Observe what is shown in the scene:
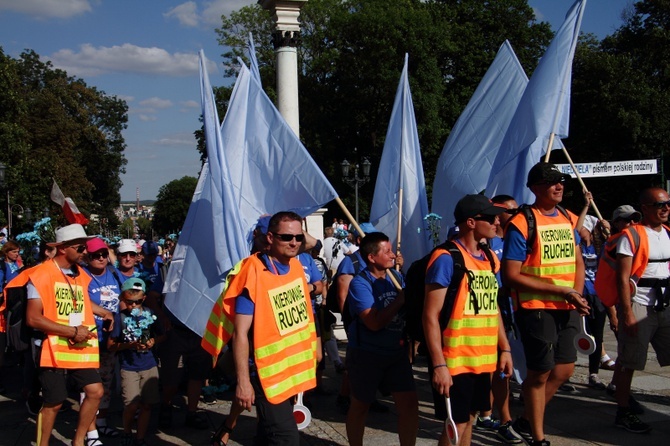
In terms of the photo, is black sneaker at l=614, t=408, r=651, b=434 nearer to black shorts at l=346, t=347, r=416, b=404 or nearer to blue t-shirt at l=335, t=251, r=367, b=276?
black shorts at l=346, t=347, r=416, b=404

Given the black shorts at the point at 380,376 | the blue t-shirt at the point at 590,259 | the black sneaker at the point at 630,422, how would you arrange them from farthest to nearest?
the blue t-shirt at the point at 590,259 < the black sneaker at the point at 630,422 < the black shorts at the point at 380,376

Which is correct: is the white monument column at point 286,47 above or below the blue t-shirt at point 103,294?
above

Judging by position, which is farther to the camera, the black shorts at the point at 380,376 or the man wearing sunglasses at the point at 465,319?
the black shorts at the point at 380,376

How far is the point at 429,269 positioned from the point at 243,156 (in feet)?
10.8

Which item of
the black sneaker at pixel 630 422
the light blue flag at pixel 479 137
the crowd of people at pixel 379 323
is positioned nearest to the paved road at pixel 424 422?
the black sneaker at pixel 630 422

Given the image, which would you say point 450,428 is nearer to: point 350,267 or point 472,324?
point 472,324

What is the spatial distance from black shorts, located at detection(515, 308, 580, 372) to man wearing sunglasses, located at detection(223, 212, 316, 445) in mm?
1478

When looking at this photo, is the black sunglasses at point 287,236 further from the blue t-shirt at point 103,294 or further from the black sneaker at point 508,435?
the blue t-shirt at point 103,294

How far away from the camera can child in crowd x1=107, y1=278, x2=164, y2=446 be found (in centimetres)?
550

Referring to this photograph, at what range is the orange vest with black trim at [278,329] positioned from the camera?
390 centimetres

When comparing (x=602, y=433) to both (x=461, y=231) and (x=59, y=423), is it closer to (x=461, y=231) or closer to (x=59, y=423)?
(x=461, y=231)

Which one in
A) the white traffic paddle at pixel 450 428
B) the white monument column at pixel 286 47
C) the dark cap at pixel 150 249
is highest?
the white monument column at pixel 286 47

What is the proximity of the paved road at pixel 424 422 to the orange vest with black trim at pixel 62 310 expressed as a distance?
3.56 feet

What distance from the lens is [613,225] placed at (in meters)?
6.78
